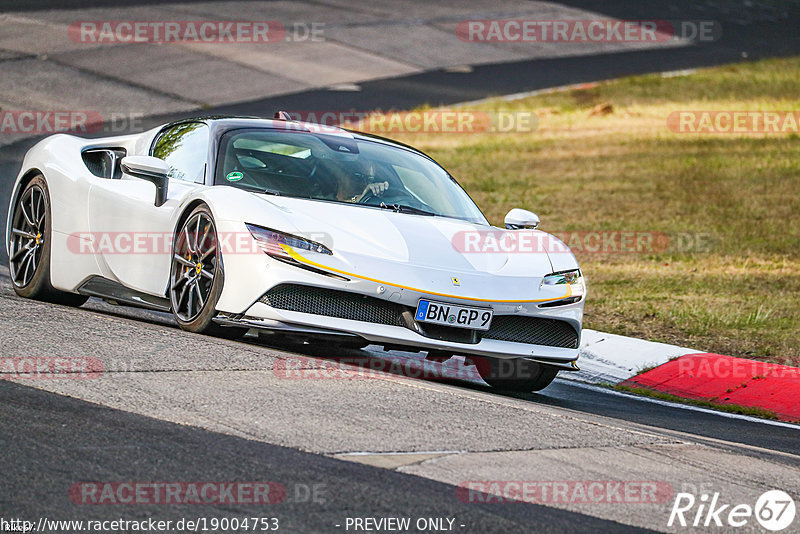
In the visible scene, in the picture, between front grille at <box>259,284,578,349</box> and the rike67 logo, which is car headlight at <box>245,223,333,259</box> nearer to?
front grille at <box>259,284,578,349</box>

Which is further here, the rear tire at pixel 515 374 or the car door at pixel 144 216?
the rear tire at pixel 515 374

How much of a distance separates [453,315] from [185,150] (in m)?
2.36

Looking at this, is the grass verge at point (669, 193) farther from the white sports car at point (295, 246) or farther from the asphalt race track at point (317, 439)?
the asphalt race track at point (317, 439)

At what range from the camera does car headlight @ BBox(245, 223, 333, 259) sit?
21.7 feet

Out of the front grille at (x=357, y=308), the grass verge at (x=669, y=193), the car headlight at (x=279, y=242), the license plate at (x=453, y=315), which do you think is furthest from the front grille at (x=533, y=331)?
the grass verge at (x=669, y=193)

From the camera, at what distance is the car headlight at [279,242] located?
260 inches

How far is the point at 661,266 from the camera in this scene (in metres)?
12.7

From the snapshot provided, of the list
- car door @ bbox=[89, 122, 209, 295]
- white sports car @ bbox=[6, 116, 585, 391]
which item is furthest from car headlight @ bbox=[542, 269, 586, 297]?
car door @ bbox=[89, 122, 209, 295]

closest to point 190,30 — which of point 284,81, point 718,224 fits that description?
point 284,81

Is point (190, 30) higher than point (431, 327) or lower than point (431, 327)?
higher

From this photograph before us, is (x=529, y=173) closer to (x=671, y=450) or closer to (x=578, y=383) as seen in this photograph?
(x=578, y=383)

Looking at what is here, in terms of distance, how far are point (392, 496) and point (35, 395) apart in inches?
70.2

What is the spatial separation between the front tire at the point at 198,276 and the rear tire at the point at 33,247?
1.55m

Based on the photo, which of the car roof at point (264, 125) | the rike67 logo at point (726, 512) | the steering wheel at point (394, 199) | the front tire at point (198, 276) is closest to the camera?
the rike67 logo at point (726, 512)
